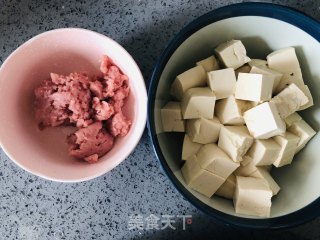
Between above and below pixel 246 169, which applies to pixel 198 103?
above

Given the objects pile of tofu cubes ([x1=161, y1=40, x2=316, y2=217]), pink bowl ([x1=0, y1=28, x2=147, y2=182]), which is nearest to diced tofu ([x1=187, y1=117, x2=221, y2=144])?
pile of tofu cubes ([x1=161, y1=40, x2=316, y2=217])

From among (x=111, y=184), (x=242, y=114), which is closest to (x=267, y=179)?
(x=242, y=114)

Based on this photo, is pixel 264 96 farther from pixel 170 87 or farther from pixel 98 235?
pixel 98 235

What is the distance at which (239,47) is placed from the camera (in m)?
0.89

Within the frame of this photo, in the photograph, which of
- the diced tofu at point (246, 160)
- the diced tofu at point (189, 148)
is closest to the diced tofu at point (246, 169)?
the diced tofu at point (246, 160)

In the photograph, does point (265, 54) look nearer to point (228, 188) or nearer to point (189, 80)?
point (189, 80)

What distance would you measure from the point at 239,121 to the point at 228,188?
0.15 meters

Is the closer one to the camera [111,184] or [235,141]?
[235,141]

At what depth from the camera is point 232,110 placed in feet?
2.88

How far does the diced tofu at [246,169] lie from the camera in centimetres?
91

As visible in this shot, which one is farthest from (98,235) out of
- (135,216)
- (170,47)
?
(170,47)

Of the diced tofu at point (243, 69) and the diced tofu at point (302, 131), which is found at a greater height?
the diced tofu at point (243, 69)

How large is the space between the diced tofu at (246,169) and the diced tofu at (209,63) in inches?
8.1

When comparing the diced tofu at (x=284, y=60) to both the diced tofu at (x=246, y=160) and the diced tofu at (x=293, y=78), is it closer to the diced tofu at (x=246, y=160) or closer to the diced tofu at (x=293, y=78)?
the diced tofu at (x=293, y=78)
